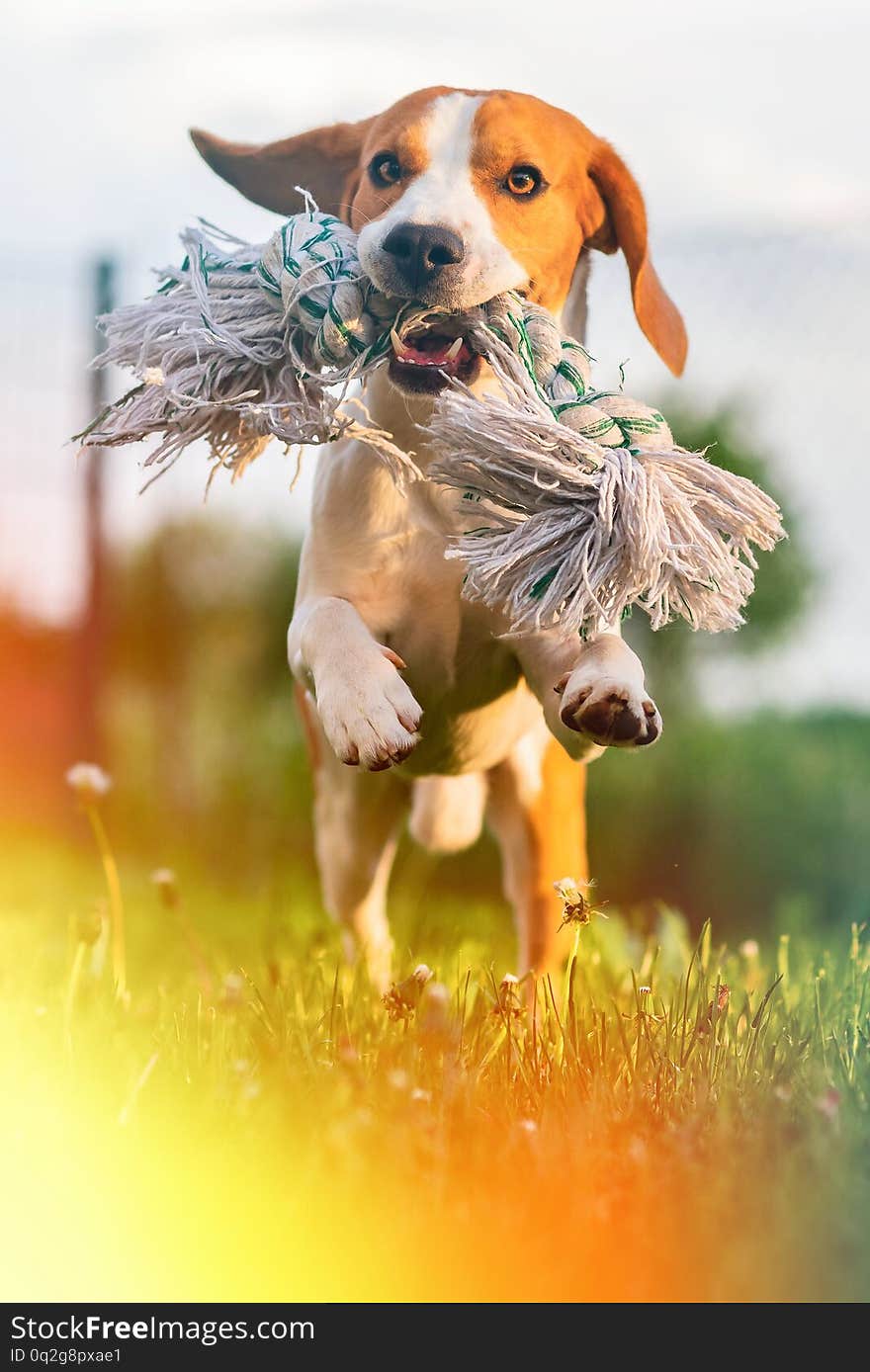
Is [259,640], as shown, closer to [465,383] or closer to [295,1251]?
[465,383]

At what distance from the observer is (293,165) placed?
1.83 meters

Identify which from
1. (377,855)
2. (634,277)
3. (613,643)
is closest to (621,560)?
(613,643)

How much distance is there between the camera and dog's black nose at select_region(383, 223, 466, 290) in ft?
4.81

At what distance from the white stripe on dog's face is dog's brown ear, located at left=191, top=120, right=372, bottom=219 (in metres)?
0.20

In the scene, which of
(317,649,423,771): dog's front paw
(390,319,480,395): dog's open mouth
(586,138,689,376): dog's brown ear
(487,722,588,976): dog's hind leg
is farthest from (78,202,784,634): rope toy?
(487,722,588,976): dog's hind leg

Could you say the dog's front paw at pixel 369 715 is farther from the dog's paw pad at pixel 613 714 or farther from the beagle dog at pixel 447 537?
the dog's paw pad at pixel 613 714

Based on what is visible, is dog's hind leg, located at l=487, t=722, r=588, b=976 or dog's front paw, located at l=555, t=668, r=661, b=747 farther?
dog's hind leg, located at l=487, t=722, r=588, b=976

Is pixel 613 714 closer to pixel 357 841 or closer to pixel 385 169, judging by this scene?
pixel 385 169

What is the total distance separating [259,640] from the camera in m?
2.75

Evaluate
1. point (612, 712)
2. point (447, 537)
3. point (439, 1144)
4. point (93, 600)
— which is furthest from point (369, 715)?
point (93, 600)

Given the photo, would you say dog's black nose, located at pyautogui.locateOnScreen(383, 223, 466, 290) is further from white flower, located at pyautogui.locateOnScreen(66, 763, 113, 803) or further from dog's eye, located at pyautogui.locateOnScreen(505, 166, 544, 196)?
white flower, located at pyautogui.locateOnScreen(66, 763, 113, 803)

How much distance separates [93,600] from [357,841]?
2.46ft

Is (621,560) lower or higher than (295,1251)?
higher
